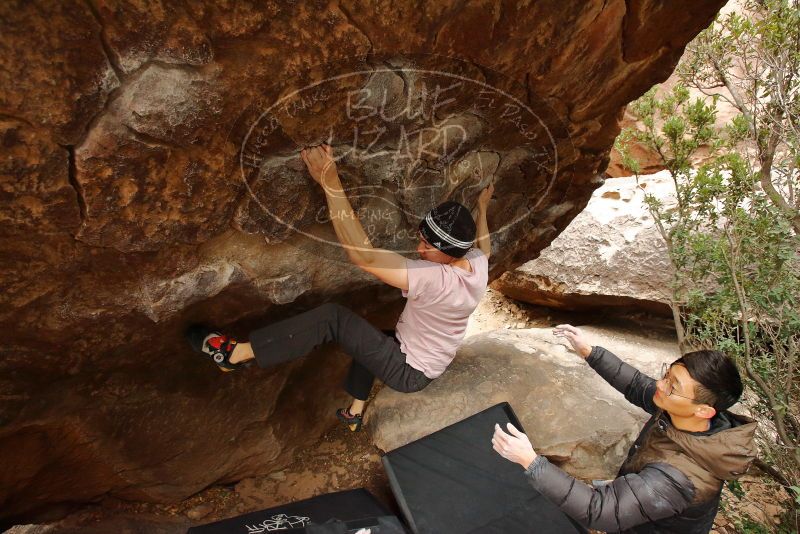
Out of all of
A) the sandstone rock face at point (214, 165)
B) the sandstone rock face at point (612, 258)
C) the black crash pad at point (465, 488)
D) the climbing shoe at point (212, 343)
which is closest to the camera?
the sandstone rock face at point (214, 165)

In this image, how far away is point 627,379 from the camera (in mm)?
2799

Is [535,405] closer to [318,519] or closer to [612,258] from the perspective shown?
[318,519]

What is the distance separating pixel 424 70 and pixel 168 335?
1.74m

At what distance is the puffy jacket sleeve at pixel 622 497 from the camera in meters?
2.11

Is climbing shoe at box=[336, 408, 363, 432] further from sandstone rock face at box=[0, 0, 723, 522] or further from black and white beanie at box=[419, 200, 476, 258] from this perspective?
black and white beanie at box=[419, 200, 476, 258]

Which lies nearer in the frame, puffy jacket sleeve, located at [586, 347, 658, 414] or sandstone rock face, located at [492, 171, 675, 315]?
puffy jacket sleeve, located at [586, 347, 658, 414]

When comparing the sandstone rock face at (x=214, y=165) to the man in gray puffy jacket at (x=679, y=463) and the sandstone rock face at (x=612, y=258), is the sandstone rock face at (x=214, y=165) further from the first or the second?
the sandstone rock face at (x=612, y=258)

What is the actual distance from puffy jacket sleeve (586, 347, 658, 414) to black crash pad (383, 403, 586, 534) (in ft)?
2.54

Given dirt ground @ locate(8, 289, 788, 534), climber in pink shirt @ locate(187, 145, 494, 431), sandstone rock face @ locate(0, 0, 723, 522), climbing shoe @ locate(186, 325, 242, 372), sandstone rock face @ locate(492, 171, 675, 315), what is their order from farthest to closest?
sandstone rock face @ locate(492, 171, 675, 315), dirt ground @ locate(8, 289, 788, 534), climbing shoe @ locate(186, 325, 242, 372), climber in pink shirt @ locate(187, 145, 494, 431), sandstone rock face @ locate(0, 0, 723, 522)

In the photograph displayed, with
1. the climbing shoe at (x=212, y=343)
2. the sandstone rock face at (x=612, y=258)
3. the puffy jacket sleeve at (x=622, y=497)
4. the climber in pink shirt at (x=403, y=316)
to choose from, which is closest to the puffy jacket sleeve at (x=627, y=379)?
the puffy jacket sleeve at (x=622, y=497)

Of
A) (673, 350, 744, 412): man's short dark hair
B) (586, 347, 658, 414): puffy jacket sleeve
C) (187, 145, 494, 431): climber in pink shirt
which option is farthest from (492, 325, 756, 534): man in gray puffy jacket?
(187, 145, 494, 431): climber in pink shirt

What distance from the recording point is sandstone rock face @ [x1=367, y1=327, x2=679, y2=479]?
11.3 feet

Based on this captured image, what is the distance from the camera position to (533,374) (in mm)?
3945

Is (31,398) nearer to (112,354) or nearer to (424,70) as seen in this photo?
(112,354)
